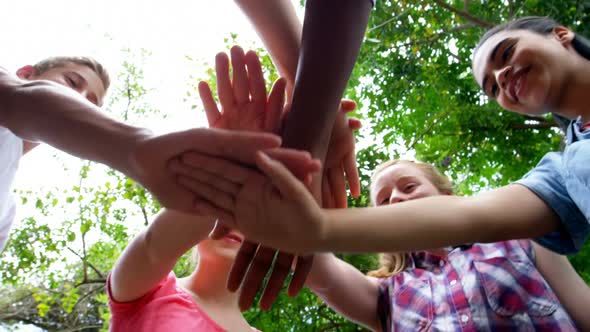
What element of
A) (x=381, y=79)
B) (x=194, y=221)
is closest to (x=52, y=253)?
(x=381, y=79)

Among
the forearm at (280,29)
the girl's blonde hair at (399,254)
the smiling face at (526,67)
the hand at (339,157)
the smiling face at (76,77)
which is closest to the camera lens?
the hand at (339,157)

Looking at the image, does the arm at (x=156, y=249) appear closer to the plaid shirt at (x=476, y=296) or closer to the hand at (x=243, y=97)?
the hand at (x=243, y=97)

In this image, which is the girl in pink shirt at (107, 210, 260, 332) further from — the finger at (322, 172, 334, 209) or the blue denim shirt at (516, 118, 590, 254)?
the blue denim shirt at (516, 118, 590, 254)

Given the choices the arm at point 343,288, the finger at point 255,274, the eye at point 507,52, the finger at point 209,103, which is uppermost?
the eye at point 507,52

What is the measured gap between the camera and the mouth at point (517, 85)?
1424mm

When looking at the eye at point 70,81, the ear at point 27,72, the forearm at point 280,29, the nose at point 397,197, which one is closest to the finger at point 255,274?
the forearm at point 280,29

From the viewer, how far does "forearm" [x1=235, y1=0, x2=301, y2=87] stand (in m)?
1.23

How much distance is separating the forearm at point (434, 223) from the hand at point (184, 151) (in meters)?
0.18

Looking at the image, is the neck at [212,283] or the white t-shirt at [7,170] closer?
the white t-shirt at [7,170]

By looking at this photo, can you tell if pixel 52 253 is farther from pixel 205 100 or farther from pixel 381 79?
pixel 205 100

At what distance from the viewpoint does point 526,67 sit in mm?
1418

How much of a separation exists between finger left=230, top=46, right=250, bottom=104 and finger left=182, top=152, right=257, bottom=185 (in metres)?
0.29

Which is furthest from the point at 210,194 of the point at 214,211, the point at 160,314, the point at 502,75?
the point at 502,75

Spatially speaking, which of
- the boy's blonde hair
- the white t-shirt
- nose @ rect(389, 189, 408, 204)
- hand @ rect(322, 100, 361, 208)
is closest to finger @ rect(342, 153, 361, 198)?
hand @ rect(322, 100, 361, 208)
